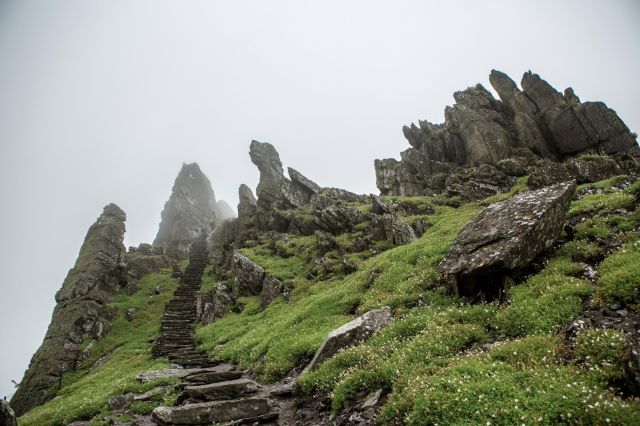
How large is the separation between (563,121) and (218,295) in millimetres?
50502

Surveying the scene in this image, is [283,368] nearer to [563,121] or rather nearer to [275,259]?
[275,259]

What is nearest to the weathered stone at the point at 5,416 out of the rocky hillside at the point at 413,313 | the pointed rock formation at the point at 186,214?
the rocky hillside at the point at 413,313

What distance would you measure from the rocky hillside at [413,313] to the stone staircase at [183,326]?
10.5 inches

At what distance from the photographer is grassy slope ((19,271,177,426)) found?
60.5 ft

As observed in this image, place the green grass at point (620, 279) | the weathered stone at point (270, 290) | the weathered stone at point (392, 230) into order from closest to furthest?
the green grass at point (620, 279)
the weathered stone at point (270, 290)
the weathered stone at point (392, 230)

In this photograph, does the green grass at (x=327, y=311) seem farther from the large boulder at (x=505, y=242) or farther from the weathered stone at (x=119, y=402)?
the weathered stone at (x=119, y=402)

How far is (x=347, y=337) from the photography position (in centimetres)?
1514

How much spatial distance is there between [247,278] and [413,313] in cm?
2686

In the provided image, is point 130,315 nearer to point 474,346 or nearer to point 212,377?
point 212,377

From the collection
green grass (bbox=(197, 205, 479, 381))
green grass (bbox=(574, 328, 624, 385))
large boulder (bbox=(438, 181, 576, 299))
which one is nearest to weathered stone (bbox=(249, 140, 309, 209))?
green grass (bbox=(197, 205, 479, 381))

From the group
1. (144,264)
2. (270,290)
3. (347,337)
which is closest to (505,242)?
(347,337)

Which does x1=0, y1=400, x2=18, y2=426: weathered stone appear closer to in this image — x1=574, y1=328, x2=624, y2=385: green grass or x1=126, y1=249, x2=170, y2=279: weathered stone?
x1=574, y1=328, x2=624, y2=385: green grass

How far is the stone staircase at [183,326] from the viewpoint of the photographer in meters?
27.0

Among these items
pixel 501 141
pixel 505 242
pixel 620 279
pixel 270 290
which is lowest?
pixel 620 279
